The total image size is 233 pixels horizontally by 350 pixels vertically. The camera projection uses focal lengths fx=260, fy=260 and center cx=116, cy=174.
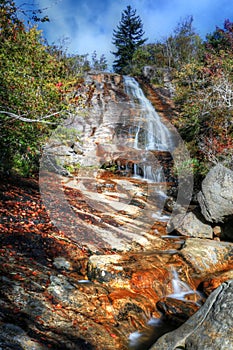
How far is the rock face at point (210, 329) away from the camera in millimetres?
2986

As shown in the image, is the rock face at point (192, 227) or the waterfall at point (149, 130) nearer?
the rock face at point (192, 227)

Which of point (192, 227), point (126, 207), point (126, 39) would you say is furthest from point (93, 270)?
point (126, 39)

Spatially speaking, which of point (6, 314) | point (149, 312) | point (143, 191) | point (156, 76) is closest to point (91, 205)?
point (143, 191)

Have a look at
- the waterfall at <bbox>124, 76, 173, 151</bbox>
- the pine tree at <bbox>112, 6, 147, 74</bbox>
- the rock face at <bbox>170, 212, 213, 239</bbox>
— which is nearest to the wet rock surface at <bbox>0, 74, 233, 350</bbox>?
the rock face at <bbox>170, 212, 213, 239</bbox>

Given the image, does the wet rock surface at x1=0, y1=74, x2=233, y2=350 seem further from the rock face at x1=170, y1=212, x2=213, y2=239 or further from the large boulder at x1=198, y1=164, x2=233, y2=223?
the large boulder at x1=198, y1=164, x2=233, y2=223

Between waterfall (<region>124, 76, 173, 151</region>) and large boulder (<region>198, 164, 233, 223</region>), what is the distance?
824 cm

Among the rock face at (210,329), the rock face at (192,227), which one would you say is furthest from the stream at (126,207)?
the rock face at (210,329)

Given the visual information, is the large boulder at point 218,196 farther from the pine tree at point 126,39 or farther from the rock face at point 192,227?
the pine tree at point 126,39

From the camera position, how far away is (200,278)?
21.0ft

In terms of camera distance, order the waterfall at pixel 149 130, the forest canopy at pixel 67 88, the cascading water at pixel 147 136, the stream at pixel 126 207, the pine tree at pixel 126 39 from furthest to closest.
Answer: the pine tree at pixel 126 39
the waterfall at pixel 149 130
the cascading water at pixel 147 136
the forest canopy at pixel 67 88
the stream at pixel 126 207

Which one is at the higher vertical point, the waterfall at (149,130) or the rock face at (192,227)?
the waterfall at (149,130)

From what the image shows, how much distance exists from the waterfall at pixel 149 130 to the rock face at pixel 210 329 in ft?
44.4

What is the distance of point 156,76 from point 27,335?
26375 mm

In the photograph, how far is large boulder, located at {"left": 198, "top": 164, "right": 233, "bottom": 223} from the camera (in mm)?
8078
